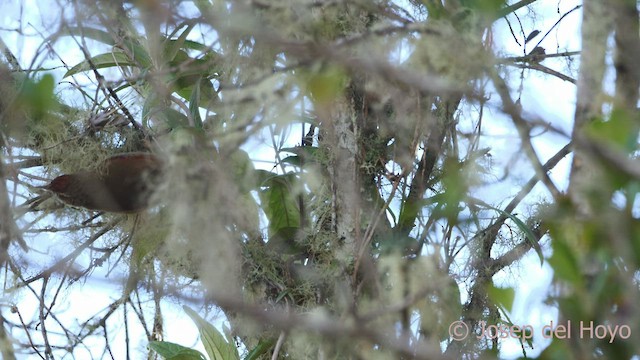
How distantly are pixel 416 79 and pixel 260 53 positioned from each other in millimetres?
503

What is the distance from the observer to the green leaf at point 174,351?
1618 millimetres

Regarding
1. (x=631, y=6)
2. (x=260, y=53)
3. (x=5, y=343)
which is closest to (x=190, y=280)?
(x=5, y=343)

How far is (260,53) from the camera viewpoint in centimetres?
121

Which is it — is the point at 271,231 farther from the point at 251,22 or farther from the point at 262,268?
the point at 251,22

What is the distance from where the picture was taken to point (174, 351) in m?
1.63

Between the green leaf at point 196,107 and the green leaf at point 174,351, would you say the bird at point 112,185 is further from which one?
the green leaf at point 174,351
